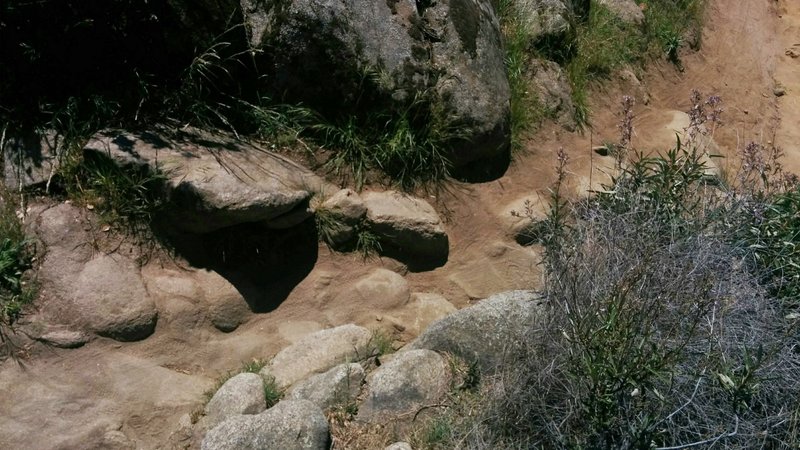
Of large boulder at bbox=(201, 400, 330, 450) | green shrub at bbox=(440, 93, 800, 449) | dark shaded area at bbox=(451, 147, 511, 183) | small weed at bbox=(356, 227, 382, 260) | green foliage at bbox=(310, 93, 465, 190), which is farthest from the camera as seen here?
dark shaded area at bbox=(451, 147, 511, 183)

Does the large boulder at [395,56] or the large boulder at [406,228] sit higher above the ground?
the large boulder at [395,56]

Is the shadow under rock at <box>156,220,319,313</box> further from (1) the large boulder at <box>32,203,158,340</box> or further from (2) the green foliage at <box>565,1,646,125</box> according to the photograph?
(2) the green foliage at <box>565,1,646,125</box>

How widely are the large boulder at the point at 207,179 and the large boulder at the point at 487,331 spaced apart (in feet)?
4.20

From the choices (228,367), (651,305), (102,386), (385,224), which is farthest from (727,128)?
(102,386)

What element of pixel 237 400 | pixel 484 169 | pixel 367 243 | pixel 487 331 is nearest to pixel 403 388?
pixel 487 331

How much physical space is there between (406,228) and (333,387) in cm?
160

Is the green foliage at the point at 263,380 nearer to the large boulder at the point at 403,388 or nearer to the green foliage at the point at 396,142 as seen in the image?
the large boulder at the point at 403,388

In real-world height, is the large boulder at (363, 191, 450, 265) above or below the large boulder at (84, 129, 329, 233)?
below

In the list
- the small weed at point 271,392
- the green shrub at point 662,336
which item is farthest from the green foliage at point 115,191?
the green shrub at point 662,336

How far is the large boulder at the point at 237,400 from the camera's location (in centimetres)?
462

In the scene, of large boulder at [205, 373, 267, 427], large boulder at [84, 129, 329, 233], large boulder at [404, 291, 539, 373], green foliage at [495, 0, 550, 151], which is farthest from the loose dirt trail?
large boulder at [404, 291, 539, 373]

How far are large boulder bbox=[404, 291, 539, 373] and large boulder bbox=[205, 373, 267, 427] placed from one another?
2.83 feet

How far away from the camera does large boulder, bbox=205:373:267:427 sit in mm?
4621

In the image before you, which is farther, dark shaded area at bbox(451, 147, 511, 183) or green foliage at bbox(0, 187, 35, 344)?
dark shaded area at bbox(451, 147, 511, 183)
